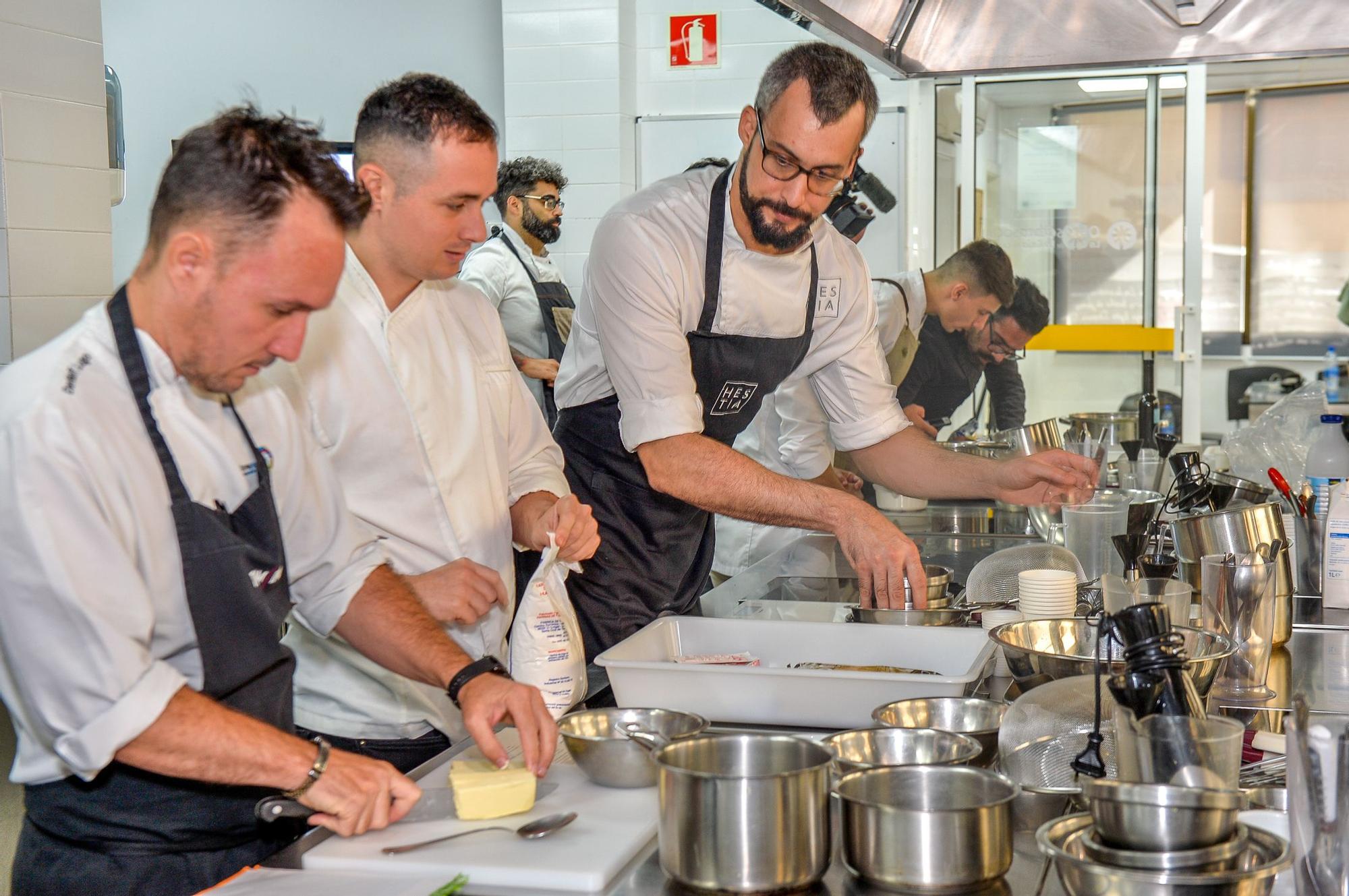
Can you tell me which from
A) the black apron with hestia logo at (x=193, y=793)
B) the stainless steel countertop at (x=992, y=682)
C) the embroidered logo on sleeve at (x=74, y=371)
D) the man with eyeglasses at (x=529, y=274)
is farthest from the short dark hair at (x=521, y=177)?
the embroidered logo on sleeve at (x=74, y=371)

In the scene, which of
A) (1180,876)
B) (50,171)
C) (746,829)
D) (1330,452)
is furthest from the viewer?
(50,171)

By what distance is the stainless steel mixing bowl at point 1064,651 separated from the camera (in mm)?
1409

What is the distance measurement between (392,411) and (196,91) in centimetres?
521

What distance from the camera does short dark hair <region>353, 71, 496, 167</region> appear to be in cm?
190

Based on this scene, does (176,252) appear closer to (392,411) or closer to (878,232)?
(392,411)

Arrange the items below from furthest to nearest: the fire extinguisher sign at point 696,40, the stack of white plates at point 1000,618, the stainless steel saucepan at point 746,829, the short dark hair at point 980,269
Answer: the fire extinguisher sign at point 696,40 → the short dark hair at point 980,269 → the stack of white plates at point 1000,618 → the stainless steel saucepan at point 746,829

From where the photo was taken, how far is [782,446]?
3.61 metres

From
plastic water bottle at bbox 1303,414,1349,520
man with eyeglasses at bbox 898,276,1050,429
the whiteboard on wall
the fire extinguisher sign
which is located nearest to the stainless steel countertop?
plastic water bottle at bbox 1303,414,1349,520

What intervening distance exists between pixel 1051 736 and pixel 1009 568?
834 millimetres

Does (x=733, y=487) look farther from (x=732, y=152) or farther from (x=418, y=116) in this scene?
(x=732, y=152)

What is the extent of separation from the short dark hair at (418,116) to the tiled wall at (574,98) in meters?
4.09

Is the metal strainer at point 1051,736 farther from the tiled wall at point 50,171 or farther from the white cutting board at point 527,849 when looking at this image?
the tiled wall at point 50,171

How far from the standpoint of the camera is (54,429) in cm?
→ 123

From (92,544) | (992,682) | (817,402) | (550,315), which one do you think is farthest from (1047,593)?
(550,315)
